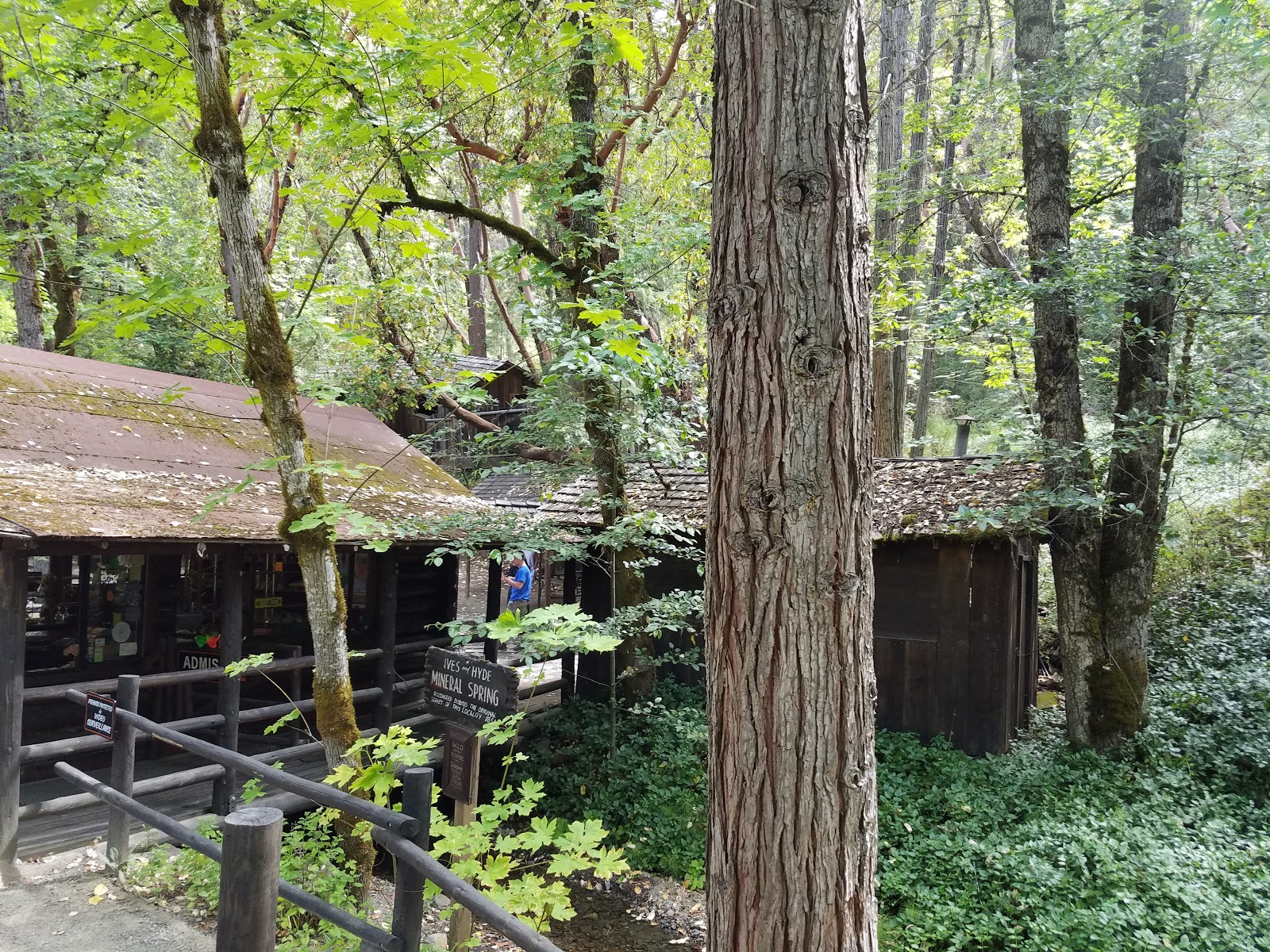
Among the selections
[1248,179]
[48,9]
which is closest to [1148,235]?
[1248,179]

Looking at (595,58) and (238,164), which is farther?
(595,58)

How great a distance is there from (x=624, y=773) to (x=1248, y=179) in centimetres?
939

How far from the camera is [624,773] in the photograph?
29.1 ft

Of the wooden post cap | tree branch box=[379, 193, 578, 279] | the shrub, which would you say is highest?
tree branch box=[379, 193, 578, 279]

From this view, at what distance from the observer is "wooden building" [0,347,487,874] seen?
5383 mm

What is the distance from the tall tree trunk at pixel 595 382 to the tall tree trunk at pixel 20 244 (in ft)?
22.1

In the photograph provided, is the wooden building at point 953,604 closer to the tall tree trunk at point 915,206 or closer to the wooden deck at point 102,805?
the wooden deck at point 102,805

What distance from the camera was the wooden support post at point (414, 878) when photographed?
303 cm

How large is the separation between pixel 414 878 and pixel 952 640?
7.51 m

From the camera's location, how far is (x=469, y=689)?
4551mm

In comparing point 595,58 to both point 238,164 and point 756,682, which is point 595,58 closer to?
point 238,164

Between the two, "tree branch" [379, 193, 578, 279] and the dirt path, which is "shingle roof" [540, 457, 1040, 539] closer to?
Answer: "tree branch" [379, 193, 578, 279]

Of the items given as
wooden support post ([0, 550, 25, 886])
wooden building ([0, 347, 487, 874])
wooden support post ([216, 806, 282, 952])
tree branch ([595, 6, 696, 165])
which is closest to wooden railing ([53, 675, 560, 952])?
wooden support post ([216, 806, 282, 952])

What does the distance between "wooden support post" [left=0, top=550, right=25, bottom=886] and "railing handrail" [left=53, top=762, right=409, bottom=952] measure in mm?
288
